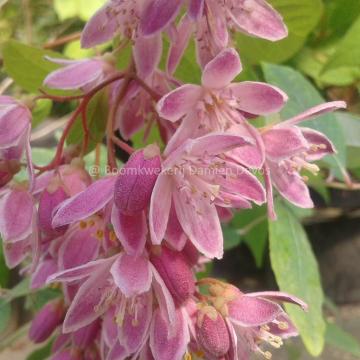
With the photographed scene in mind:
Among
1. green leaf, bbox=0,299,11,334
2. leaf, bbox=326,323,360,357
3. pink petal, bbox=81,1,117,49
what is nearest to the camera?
pink petal, bbox=81,1,117,49

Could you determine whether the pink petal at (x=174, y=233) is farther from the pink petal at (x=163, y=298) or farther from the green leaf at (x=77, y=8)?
the green leaf at (x=77, y=8)

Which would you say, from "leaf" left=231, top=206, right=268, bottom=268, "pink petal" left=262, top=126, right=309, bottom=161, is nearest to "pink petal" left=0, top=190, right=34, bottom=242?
"pink petal" left=262, top=126, right=309, bottom=161

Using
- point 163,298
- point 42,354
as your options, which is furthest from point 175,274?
point 42,354

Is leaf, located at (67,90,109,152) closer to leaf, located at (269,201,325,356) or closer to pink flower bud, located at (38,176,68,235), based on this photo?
pink flower bud, located at (38,176,68,235)

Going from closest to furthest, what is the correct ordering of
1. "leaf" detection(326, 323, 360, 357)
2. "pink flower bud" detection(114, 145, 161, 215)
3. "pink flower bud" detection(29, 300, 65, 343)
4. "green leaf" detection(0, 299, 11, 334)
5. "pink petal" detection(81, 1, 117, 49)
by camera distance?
"pink flower bud" detection(114, 145, 161, 215)
"pink petal" detection(81, 1, 117, 49)
"pink flower bud" detection(29, 300, 65, 343)
"green leaf" detection(0, 299, 11, 334)
"leaf" detection(326, 323, 360, 357)

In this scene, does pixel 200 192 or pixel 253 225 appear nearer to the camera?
pixel 200 192

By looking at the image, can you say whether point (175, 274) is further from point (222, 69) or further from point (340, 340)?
point (340, 340)

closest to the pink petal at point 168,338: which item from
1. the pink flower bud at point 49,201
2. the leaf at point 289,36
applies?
the pink flower bud at point 49,201
